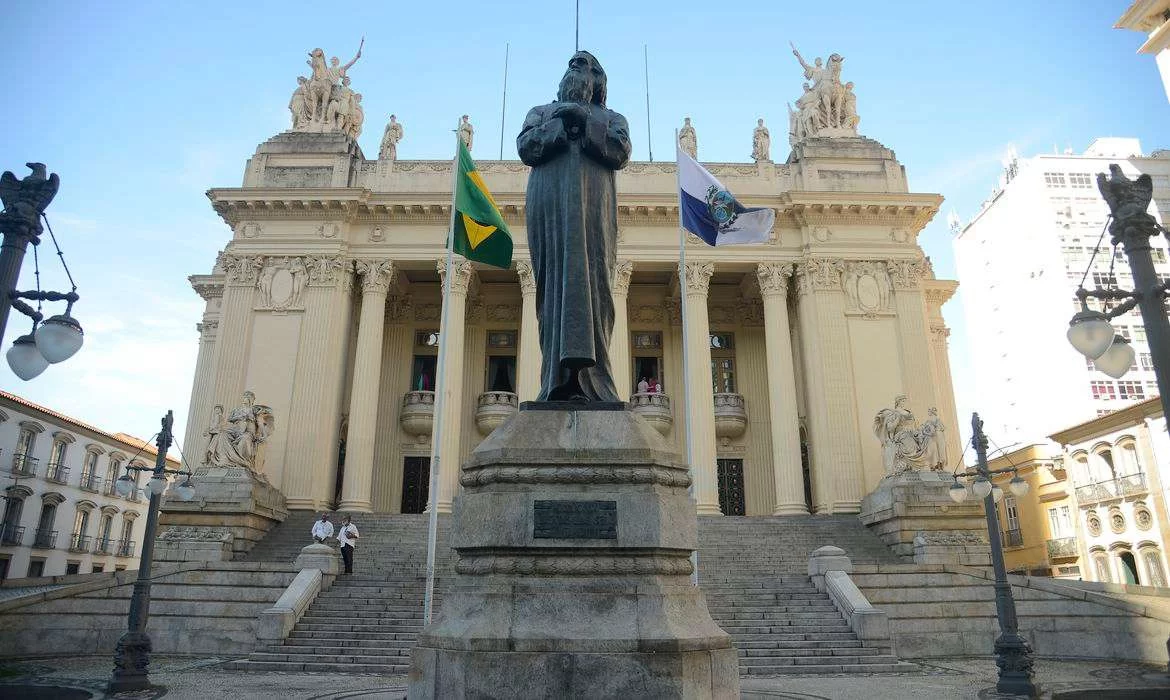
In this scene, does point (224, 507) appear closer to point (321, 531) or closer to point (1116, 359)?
point (321, 531)

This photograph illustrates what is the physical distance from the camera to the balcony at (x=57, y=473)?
3622 centimetres

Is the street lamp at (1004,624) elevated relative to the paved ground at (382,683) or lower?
elevated

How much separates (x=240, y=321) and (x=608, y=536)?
23.9 meters

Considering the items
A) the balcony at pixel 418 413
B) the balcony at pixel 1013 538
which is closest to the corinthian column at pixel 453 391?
the balcony at pixel 418 413

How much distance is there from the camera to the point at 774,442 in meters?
25.8

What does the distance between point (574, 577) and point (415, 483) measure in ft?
80.1

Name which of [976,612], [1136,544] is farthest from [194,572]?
[1136,544]

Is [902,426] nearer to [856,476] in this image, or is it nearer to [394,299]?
[856,476]

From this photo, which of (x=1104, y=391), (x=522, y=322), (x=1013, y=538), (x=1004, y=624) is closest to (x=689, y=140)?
(x=522, y=322)

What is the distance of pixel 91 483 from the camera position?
129 ft

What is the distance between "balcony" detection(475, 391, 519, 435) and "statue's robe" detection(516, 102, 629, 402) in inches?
838

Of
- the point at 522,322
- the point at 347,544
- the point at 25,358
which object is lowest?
the point at 347,544

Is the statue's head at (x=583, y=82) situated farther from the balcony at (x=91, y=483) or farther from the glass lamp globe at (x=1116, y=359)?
the balcony at (x=91, y=483)

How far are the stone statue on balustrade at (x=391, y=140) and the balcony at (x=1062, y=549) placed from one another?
36.0 m
